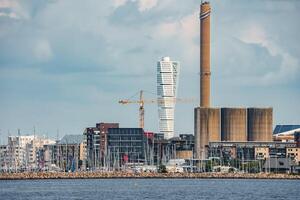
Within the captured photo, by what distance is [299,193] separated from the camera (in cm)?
15675

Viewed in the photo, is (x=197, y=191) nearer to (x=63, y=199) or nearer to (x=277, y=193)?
(x=277, y=193)

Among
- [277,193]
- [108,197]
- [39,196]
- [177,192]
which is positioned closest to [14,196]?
[39,196]

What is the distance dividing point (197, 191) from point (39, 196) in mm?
25076

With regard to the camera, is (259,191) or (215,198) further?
(259,191)

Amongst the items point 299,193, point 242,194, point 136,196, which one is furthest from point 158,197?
point 299,193

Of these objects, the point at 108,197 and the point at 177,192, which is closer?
the point at 108,197

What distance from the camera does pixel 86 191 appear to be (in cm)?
16188

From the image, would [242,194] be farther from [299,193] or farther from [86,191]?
[86,191]

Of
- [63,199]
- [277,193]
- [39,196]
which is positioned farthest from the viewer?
[277,193]

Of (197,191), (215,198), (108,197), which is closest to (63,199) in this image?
(108,197)

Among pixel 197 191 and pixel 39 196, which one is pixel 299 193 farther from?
pixel 39 196

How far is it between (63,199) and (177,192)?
80.5 ft

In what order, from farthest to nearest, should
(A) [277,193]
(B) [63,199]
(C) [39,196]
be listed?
(A) [277,193]
(C) [39,196]
(B) [63,199]

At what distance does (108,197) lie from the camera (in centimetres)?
14200
